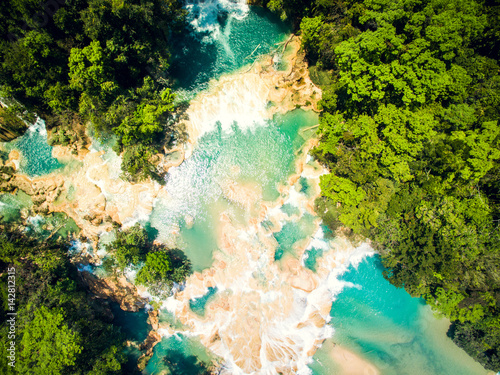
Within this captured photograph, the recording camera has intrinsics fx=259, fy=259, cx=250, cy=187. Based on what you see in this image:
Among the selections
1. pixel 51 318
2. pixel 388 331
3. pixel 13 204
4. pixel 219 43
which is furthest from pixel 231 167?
pixel 388 331

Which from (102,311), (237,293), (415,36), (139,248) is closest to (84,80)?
(139,248)

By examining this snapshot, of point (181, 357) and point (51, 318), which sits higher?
point (51, 318)

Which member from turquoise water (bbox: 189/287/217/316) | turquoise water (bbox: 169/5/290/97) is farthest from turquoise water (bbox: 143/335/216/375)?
turquoise water (bbox: 169/5/290/97)

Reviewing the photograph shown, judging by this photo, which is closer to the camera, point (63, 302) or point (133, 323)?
point (63, 302)

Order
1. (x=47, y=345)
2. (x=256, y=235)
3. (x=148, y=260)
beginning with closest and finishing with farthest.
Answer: (x=47, y=345) → (x=148, y=260) → (x=256, y=235)

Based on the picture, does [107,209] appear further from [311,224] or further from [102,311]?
[311,224]

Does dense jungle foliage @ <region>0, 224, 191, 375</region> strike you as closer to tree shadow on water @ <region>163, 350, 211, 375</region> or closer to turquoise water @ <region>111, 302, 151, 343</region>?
turquoise water @ <region>111, 302, 151, 343</region>

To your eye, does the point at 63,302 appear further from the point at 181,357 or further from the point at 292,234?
the point at 292,234
